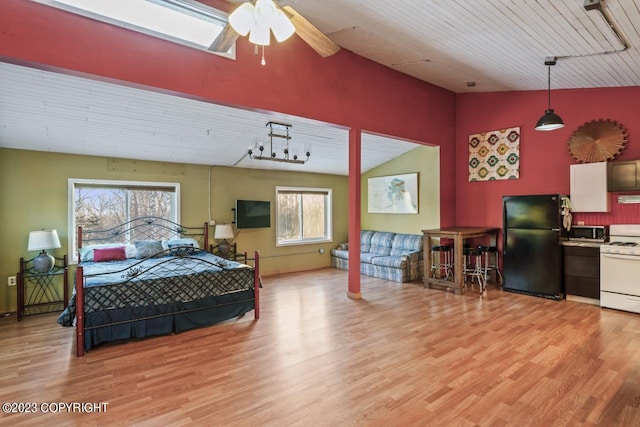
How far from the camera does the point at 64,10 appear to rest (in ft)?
9.38

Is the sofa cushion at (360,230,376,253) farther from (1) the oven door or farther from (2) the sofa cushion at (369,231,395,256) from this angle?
(1) the oven door

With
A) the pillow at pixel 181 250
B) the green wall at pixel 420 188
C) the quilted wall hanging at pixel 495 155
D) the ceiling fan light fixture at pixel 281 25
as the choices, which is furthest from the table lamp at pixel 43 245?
the quilted wall hanging at pixel 495 155

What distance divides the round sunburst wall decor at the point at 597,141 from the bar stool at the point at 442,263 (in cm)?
250

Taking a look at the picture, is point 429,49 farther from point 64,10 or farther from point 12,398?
point 12,398

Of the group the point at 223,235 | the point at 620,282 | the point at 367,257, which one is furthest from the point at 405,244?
the point at 223,235

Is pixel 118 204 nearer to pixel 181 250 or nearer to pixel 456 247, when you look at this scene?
pixel 181 250

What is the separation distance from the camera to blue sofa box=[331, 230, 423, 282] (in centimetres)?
653

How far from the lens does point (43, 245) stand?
455cm

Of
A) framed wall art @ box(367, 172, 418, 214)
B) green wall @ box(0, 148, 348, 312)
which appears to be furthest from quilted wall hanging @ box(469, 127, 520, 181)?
green wall @ box(0, 148, 348, 312)

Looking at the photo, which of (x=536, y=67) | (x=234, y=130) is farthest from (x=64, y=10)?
(x=536, y=67)

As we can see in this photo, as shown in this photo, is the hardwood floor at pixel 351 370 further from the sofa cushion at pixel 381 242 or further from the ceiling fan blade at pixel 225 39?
the sofa cushion at pixel 381 242

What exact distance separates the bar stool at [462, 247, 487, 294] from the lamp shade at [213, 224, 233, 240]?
4228 millimetres

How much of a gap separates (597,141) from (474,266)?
2814 mm

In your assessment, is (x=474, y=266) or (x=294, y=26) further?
(x=474, y=266)
